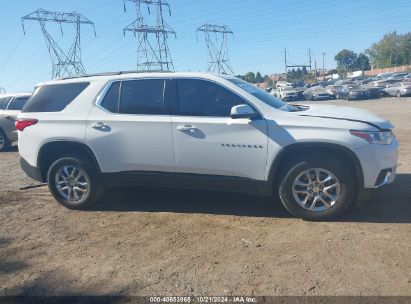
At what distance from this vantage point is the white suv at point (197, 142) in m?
4.66

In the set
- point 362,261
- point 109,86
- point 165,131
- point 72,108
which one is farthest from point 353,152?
point 72,108

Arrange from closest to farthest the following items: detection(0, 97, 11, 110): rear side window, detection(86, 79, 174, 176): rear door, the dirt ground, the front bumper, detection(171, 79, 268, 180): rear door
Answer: the dirt ground
the front bumper
detection(171, 79, 268, 180): rear door
detection(86, 79, 174, 176): rear door
detection(0, 97, 11, 110): rear side window

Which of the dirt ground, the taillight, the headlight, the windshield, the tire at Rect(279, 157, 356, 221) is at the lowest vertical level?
the dirt ground

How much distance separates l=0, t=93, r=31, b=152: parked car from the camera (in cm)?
1197

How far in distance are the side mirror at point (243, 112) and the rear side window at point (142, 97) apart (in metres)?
1.01

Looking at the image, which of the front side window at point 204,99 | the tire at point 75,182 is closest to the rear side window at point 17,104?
the tire at point 75,182

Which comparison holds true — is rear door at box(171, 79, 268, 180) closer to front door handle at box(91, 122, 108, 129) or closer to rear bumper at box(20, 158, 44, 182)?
front door handle at box(91, 122, 108, 129)

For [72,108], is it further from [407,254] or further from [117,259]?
[407,254]

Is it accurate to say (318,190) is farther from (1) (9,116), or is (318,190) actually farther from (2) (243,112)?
(1) (9,116)

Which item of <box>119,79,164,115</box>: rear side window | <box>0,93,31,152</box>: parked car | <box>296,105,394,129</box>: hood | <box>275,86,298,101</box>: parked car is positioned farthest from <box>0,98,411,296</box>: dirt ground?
<box>275,86,298,101</box>: parked car

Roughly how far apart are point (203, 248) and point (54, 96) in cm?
320

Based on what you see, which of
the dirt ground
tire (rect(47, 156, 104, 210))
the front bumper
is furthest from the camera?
tire (rect(47, 156, 104, 210))

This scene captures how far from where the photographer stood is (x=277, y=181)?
4.91 metres

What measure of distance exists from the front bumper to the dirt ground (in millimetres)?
489
